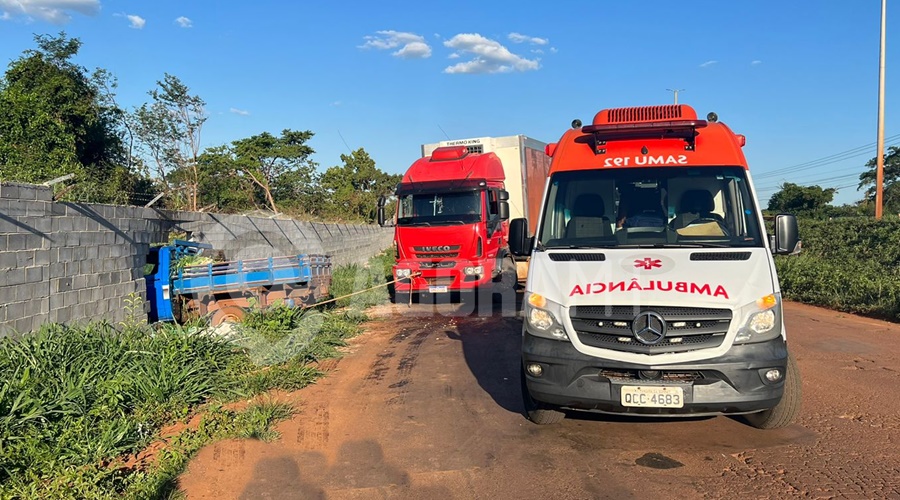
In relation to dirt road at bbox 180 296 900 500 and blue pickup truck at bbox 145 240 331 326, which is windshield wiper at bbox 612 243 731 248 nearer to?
dirt road at bbox 180 296 900 500

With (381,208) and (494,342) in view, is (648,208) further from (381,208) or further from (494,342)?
(381,208)

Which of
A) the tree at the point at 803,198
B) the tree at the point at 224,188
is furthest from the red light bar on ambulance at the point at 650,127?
the tree at the point at 803,198

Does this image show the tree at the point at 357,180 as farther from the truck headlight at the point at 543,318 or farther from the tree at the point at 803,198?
the truck headlight at the point at 543,318

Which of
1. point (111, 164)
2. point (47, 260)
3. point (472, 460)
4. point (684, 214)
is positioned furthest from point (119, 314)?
point (111, 164)

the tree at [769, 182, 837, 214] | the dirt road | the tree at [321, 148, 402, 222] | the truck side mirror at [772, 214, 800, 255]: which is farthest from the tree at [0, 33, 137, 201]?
the tree at [769, 182, 837, 214]

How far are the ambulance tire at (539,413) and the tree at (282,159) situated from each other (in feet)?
79.9

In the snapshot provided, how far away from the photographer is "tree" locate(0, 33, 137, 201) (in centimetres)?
1570

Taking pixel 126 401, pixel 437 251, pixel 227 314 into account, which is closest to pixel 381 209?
pixel 437 251

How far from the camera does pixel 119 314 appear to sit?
8508mm

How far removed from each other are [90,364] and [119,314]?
116 inches

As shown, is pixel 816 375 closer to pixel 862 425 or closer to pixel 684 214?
pixel 862 425

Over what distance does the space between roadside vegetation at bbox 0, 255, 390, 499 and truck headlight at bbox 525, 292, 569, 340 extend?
8.02 feet

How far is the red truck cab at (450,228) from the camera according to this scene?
1255cm

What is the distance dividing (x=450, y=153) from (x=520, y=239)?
329 inches
